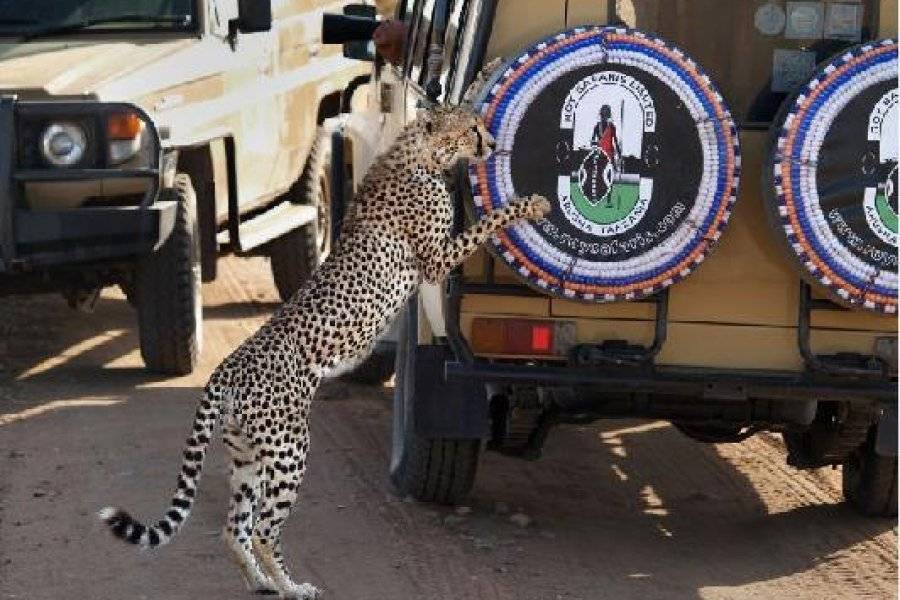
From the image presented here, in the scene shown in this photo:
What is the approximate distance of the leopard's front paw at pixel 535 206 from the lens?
588 cm

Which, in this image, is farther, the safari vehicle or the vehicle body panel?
the vehicle body panel

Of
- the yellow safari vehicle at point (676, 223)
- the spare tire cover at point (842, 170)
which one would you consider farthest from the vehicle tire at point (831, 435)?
the spare tire cover at point (842, 170)

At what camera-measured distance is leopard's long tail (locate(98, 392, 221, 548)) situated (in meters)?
5.86

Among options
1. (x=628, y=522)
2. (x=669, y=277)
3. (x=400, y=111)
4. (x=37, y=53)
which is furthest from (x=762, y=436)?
(x=37, y=53)

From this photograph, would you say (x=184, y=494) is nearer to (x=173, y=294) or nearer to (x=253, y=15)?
(x=173, y=294)

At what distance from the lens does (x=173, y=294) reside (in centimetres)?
912

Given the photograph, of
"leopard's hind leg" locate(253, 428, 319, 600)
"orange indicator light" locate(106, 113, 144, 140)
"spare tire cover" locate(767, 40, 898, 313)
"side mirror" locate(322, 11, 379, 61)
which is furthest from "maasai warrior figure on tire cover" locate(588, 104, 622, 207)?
"orange indicator light" locate(106, 113, 144, 140)

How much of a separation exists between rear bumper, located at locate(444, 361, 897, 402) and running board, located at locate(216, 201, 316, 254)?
3.93 m

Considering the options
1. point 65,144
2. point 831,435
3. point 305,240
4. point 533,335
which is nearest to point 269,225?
point 305,240

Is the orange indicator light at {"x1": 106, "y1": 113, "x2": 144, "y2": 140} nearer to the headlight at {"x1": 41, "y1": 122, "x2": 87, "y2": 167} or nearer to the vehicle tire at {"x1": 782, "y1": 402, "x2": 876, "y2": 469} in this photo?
the headlight at {"x1": 41, "y1": 122, "x2": 87, "y2": 167}

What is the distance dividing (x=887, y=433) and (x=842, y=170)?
89 centimetres

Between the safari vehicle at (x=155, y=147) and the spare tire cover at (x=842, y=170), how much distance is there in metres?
3.41

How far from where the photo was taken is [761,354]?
20.5 ft

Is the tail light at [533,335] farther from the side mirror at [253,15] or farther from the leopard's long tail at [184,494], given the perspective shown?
the side mirror at [253,15]
